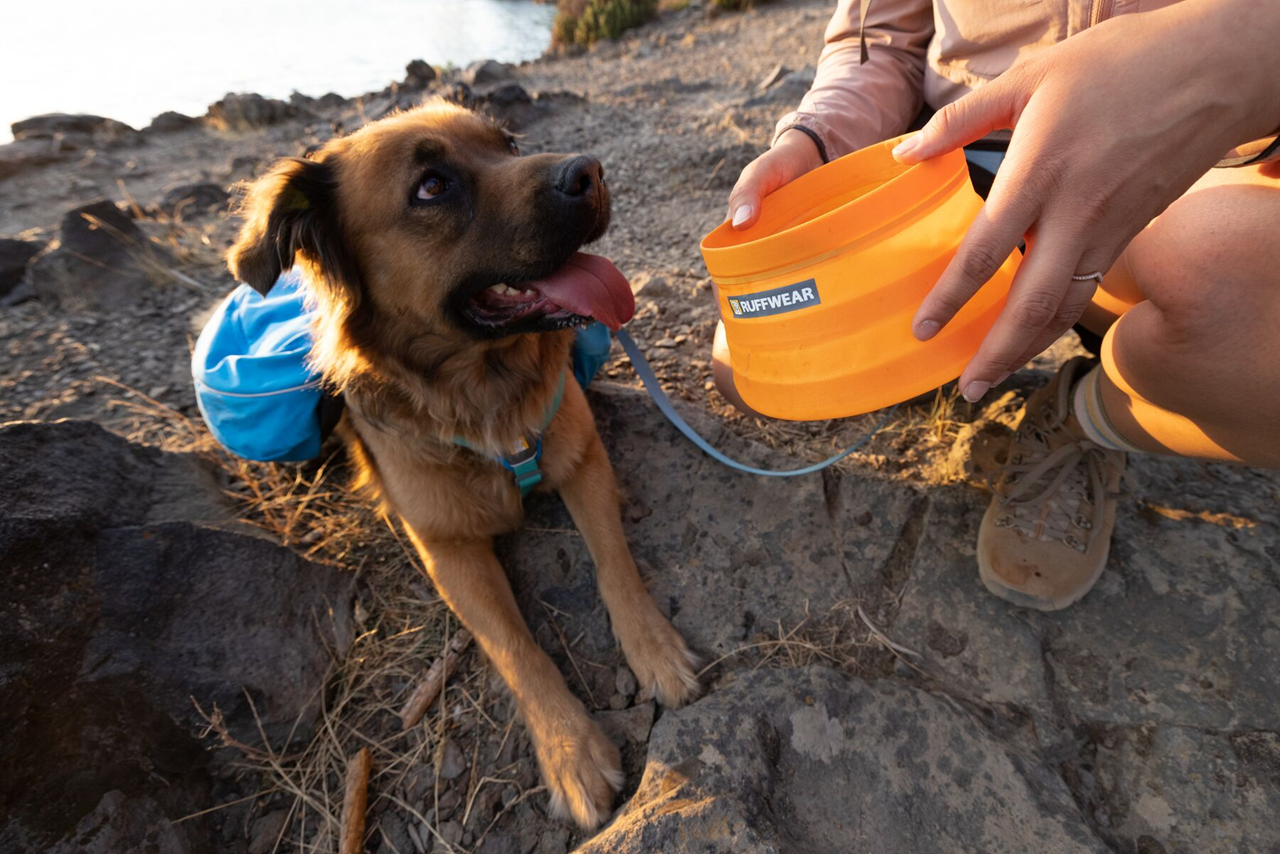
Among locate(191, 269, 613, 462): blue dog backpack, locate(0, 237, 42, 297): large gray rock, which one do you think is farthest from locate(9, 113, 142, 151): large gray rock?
locate(191, 269, 613, 462): blue dog backpack

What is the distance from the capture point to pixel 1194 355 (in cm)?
151

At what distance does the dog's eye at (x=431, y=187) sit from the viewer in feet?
7.15

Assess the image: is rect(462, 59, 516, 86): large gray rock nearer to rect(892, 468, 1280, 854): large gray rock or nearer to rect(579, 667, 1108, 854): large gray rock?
rect(892, 468, 1280, 854): large gray rock

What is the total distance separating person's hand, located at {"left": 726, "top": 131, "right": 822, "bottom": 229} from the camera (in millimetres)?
1670

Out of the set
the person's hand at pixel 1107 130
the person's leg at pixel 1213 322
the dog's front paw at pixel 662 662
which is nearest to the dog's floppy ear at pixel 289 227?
the dog's front paw at pixel 662 662

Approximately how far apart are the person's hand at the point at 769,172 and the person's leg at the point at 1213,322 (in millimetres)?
922

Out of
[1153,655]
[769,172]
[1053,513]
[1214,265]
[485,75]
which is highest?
[485,75]

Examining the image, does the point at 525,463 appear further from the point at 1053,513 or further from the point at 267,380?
the point at 1053,513

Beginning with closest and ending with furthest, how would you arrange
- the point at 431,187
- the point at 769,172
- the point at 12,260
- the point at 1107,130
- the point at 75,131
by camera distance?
1. the point at 1107,130
2. the point at 769,172
3. the point at 431,187
4. the point at 12,260
5. the point at 75,131

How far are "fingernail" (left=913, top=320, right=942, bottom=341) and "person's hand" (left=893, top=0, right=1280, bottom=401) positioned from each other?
0.30 ft

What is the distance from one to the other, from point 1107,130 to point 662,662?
5.75 feet

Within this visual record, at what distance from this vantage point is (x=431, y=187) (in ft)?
7.18

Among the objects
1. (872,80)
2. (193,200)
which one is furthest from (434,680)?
(193,200)

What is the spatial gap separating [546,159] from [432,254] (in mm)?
523
